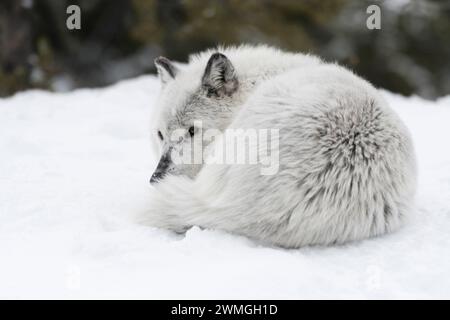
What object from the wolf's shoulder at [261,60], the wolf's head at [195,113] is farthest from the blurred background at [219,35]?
the wolf's head at [195,113]

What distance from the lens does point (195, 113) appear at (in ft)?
13.9

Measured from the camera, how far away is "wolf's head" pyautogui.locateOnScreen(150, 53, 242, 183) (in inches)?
164

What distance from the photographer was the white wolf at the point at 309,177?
345cm

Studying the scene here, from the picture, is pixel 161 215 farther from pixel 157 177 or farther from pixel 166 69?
pixel 166 69

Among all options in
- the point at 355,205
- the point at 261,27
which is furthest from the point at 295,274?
the point at 261,27

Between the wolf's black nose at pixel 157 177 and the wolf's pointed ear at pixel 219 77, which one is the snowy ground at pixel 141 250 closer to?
the wolf's black nose at pixel 157 177

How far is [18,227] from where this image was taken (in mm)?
3803

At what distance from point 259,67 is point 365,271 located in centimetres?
194

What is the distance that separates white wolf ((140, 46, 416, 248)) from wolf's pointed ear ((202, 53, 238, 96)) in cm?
7

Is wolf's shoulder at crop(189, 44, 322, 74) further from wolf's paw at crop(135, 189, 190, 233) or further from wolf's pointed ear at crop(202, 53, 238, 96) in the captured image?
wolf's paw at crop(135, 189, 190, 233)

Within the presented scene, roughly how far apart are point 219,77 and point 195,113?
0.32m

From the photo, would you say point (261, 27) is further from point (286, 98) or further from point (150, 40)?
point (286, 98)

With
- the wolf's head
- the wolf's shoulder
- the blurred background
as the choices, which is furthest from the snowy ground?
the blurred background

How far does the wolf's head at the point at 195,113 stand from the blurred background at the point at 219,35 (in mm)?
6304
